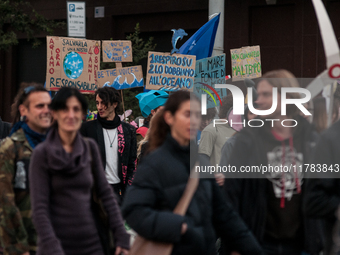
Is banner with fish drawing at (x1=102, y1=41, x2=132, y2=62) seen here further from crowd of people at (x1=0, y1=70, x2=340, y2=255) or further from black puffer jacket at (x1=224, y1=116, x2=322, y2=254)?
black puffer jacket at (x1=224, y1=116, x2=322, y2=254)

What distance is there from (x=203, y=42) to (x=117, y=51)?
5.94 ft

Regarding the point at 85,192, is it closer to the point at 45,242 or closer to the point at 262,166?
the point at 45,242

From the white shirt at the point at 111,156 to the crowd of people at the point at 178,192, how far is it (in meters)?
2.41

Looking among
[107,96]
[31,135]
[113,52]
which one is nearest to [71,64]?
[113,52]

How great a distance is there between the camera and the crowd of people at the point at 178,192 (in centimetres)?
317

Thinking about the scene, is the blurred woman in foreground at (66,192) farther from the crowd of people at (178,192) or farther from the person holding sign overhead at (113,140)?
the person holding sign overhead at (113,140)

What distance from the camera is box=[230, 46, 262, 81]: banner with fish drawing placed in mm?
10969

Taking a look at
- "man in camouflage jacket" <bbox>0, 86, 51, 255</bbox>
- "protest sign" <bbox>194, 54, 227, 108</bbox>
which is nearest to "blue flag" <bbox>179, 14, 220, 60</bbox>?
"protest sign" <bbox>194, 54, 227, 108</bbox>

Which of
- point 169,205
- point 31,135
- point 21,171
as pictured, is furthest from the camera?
point 31,135

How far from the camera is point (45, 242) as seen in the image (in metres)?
3.29

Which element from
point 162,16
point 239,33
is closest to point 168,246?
point 239,33

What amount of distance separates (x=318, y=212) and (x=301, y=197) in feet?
1.12

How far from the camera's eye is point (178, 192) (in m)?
3.18

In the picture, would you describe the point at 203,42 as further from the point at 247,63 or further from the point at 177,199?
the point at 177,199
